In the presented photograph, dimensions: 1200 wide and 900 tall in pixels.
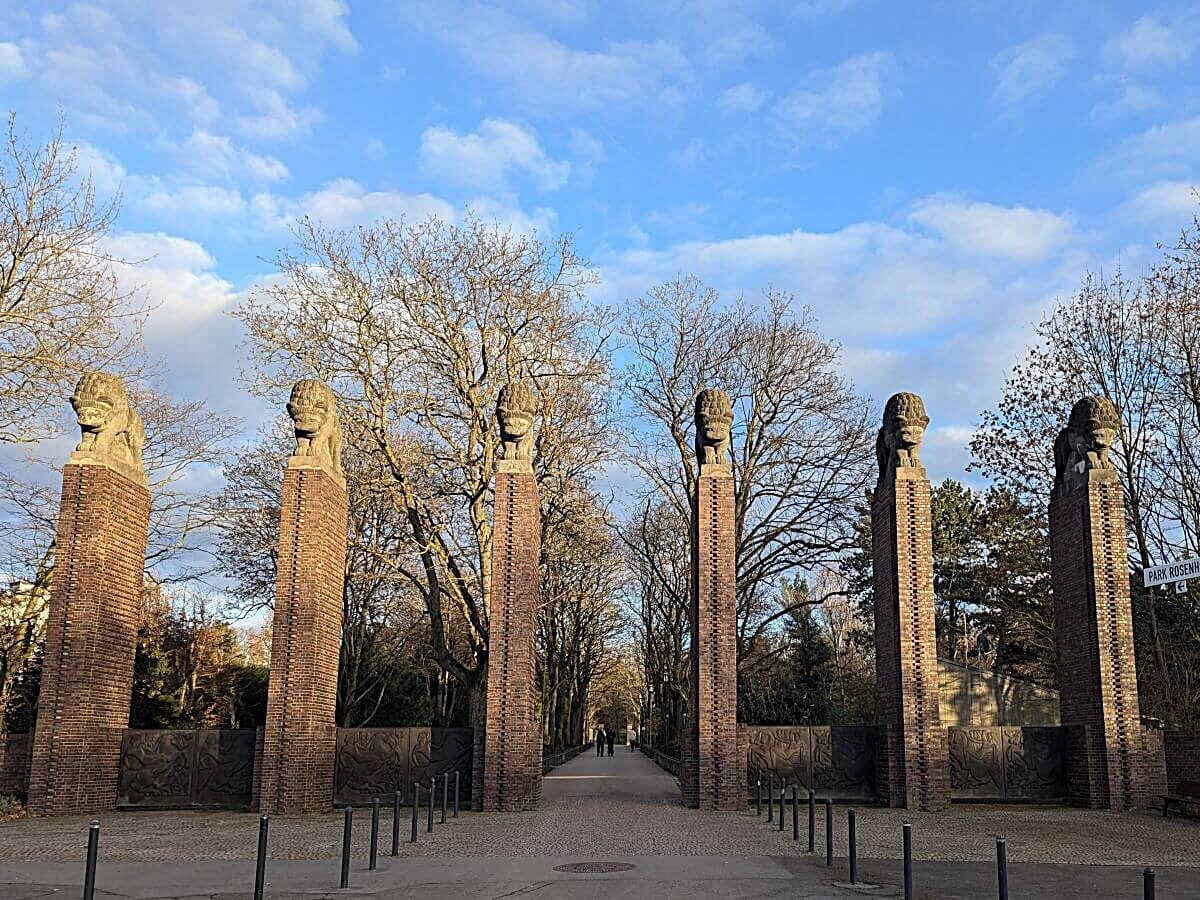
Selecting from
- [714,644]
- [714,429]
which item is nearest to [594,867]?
[714,644]

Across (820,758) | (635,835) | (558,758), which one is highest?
(820,758)

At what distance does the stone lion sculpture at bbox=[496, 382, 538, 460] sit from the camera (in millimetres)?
22953

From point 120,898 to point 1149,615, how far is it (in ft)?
85.1

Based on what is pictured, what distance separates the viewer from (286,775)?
67.2ft

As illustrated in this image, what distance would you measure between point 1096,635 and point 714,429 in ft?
28.5

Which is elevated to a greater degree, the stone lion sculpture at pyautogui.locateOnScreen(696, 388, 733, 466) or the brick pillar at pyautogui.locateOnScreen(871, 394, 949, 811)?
the stone lion sculpture at pyautogui.locateOnScreen(696, 388, 733, 466)

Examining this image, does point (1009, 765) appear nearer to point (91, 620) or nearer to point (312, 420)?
point (312, 420)

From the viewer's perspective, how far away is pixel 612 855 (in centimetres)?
1495

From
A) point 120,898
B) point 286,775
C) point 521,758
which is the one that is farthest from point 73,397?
point 120,898

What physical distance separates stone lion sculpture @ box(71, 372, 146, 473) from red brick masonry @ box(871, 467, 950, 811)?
1557 centimetres

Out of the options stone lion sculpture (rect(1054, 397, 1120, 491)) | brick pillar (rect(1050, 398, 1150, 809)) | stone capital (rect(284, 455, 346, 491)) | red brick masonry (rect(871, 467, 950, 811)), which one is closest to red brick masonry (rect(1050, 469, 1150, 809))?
brick pillar (rect(1050, 398, 1150, 809))

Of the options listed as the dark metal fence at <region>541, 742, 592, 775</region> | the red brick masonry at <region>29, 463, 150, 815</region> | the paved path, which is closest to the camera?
the paved path

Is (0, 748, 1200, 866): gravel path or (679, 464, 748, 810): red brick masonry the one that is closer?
(0, 748, 1200, 866): gravel path

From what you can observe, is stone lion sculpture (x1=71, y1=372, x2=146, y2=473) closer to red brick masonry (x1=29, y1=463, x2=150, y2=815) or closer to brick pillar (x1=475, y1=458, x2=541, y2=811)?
red brick masonry (x1=29, y1=463, x2=150, y2=815)
